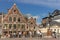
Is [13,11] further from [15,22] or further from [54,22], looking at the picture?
[54,22]

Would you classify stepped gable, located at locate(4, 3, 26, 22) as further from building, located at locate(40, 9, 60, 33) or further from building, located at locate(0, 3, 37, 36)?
building, located at locate(40, 9, 60, 33)

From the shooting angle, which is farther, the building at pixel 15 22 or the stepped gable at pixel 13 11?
the stepped gable at pixel 13 11

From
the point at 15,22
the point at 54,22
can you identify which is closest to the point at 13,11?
the point at 15,22

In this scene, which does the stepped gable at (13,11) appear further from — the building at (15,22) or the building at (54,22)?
the building at (54,22)

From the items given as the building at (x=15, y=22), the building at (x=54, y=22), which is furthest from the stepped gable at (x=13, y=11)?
the building at (x=54, y=22)

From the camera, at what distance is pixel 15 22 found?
3243 inches

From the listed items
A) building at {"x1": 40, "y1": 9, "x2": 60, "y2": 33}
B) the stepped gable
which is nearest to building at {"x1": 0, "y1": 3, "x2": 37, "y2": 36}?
the stepped gable

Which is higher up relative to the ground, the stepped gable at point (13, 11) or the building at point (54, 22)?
the stepped gable at point (13, 11)

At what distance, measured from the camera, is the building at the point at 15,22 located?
81.2 m

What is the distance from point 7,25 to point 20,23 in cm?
413

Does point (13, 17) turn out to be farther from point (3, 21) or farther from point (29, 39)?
point (29, 39)

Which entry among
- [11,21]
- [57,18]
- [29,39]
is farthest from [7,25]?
[29,39]

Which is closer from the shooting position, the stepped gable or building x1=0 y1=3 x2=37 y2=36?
building x1=0 y1=3 x2=37 y2=36

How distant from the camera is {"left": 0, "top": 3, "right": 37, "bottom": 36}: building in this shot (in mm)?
81188
